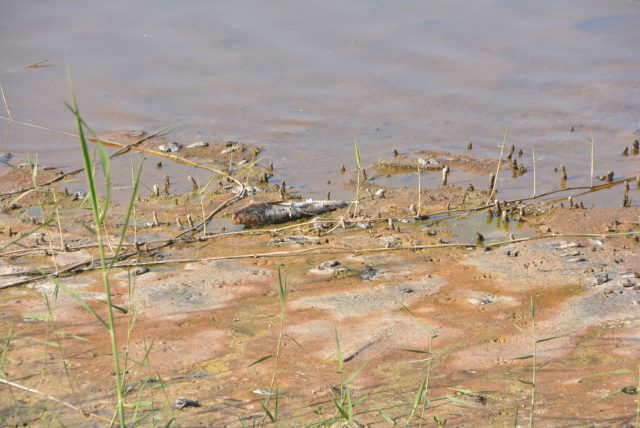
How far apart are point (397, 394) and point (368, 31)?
7360 mm

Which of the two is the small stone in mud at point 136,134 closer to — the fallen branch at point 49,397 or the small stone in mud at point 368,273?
the small stone in mud at point 368,273

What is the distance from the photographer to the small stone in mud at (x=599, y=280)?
198 inches

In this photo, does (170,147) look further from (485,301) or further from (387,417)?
(387,417)

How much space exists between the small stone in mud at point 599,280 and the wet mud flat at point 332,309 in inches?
0.6

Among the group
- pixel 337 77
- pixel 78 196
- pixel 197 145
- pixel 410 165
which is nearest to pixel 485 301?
pixel 410 165

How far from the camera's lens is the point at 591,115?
8375 mm

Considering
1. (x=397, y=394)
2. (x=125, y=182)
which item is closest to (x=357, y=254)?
(x=397, y=394)

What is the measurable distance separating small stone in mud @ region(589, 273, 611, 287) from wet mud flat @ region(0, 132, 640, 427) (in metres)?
0.02

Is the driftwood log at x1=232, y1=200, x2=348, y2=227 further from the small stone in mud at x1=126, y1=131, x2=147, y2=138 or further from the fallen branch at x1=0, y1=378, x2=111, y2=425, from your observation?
the fallen branch at x1=0, y1=378, x2=111, y2=425

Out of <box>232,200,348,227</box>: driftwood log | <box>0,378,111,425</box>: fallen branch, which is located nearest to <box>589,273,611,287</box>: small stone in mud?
<box>232,200,348,227</box>: driftwood log

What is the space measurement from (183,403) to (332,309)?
1380 mm

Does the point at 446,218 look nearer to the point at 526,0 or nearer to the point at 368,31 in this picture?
the point at 368,31

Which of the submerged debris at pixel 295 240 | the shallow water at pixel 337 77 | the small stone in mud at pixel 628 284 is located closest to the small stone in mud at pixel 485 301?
the small stone in mud at pixel 628 284

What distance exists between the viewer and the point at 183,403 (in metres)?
3.55
